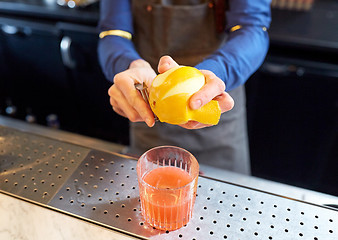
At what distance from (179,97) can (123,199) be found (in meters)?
0.27

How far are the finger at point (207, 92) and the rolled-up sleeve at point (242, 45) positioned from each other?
0.78 ft

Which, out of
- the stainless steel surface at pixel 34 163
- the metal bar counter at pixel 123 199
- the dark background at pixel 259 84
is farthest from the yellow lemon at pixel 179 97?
the dark background at pixel 259 84

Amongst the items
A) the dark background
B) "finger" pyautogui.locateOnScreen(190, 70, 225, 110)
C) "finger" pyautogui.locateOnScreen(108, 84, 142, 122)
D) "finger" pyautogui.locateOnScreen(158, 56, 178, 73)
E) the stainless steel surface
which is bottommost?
the dark background

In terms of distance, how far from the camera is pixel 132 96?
739mm

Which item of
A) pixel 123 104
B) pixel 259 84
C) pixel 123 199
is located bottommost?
pixel 259 84

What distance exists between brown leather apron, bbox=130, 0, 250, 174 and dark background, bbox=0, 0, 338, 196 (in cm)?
44

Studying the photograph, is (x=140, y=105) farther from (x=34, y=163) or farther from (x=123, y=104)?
(x=34, y=163)

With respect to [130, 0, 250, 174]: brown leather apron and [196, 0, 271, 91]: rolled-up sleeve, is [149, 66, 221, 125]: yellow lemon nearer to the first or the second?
[196, 0, 271, 91]: rolled-up sleeve

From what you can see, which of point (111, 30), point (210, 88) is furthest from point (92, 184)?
point (111, 30)

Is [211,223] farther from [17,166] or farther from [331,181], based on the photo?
[331,181]

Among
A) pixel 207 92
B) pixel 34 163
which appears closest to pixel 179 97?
pixel 207 92

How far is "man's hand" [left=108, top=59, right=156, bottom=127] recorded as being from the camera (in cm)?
72

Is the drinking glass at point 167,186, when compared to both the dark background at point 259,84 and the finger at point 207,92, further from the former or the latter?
the dark background at point 259,84

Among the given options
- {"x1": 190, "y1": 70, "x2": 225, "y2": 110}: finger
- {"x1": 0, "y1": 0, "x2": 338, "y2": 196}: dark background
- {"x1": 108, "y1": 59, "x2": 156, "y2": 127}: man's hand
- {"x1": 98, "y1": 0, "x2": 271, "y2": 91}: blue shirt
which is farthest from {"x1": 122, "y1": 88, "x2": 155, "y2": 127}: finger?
{"x1": 0, "y1": 0, "x2": 338, "y2": 196}: dark background
